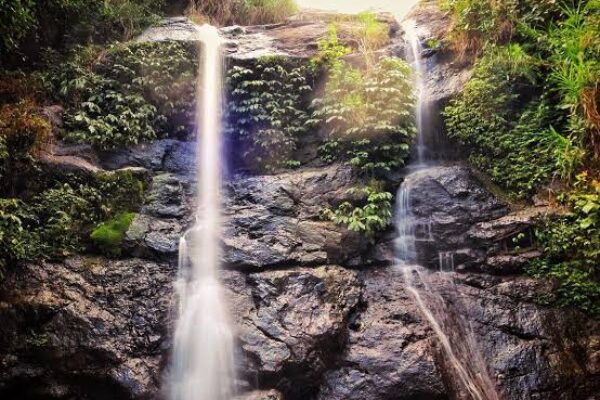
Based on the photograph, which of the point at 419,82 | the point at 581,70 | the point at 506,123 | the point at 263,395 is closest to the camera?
the point at 263,395

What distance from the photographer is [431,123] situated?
8.73 m

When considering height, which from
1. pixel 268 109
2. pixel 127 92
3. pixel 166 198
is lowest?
pixel 166 198

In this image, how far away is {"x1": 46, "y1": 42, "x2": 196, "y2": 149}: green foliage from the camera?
8.02 m

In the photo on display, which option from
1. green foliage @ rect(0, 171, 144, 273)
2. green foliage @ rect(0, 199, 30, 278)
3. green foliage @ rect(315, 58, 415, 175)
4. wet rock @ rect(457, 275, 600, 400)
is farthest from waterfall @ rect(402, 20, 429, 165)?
green foliage @ rect(0, 199, 30, 278)

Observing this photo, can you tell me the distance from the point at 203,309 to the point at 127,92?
5120 millimetres

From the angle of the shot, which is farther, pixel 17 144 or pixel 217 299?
pixel 17 144

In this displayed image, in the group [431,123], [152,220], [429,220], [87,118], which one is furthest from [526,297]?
[87,118]

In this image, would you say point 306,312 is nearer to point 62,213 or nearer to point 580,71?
point 62,213

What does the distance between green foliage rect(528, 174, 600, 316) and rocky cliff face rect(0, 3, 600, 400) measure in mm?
211

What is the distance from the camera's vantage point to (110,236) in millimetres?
6594

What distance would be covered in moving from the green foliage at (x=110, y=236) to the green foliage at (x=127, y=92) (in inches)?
75.1

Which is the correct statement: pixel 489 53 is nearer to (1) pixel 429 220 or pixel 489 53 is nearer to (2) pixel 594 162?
(2) pixel 594 162

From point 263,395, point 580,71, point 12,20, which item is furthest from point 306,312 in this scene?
point 12,20

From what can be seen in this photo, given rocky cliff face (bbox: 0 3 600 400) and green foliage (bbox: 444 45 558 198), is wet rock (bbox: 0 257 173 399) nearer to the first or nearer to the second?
rocky cliff face (bbox: 0 3 600 400)
